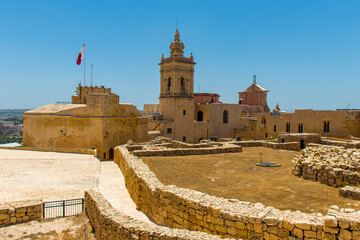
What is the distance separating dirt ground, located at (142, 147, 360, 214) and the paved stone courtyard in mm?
3018

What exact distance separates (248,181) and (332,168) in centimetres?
260

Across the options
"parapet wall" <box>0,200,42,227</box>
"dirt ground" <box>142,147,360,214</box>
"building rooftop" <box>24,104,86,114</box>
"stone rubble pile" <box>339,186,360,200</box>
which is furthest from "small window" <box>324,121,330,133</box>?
"parapet wall" <box>0,200,42,227</box>

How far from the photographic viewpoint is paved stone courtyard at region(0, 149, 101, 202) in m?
10.4

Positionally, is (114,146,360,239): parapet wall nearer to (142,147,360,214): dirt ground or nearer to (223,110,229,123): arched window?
(142,147,360,214): dirt ground

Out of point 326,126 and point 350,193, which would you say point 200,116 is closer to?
point 326,126

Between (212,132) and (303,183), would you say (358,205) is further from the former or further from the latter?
(212,132)

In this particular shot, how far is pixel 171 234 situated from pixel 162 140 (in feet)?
51.0

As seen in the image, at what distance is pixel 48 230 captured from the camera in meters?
7.79

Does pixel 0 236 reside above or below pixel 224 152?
below

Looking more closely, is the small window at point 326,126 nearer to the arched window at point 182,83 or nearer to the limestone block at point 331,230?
the arched window at point 182,83

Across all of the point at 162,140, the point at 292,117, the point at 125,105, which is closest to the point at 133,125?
the point at 125,105

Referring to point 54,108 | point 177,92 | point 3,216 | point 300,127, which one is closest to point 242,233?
point 3,216

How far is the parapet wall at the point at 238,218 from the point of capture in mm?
5148

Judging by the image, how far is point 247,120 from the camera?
4238cm
